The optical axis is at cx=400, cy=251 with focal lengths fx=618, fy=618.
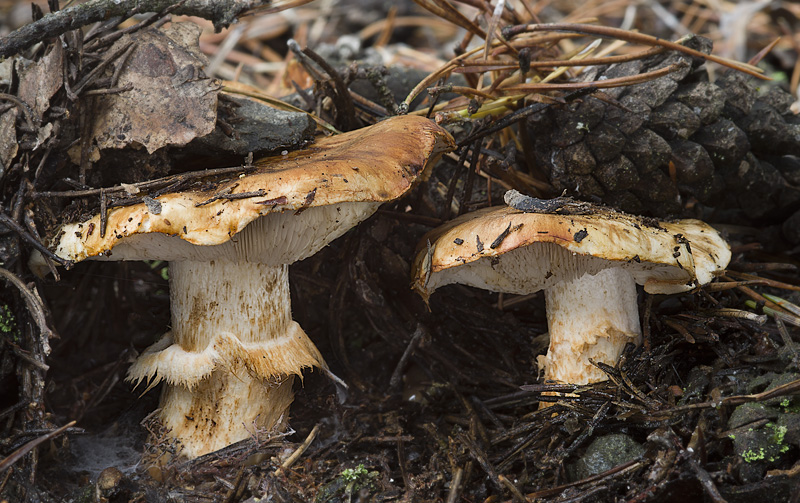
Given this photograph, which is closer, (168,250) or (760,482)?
(760,482)

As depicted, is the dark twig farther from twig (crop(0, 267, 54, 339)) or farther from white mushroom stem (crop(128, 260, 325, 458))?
white mushroom stem (crop(128, 260, 325, 458))

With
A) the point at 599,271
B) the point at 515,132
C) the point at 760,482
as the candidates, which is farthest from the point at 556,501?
the point at 515,132

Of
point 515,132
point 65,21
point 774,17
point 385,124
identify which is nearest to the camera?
point 65,21

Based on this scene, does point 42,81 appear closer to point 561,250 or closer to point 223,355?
point 223,355

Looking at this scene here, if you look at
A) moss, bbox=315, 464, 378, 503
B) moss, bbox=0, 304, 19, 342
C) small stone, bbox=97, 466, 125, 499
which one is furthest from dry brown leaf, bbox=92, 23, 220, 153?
moss, bbox=315, 464, 378, 503

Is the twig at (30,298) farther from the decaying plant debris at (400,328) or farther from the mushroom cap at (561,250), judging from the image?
the mushroom cap at (561,250)

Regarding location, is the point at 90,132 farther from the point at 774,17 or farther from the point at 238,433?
the point at 774,17

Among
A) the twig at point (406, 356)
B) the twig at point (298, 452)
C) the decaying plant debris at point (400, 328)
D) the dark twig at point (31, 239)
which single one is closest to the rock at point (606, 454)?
the decaying plant debris at point (400, 328)
